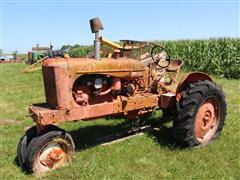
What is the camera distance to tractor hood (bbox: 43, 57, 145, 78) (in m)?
5.09

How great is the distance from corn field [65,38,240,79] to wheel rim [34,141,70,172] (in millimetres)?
11340

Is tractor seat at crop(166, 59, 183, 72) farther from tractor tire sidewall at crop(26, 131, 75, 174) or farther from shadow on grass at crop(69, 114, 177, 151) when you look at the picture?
tractor tire sidewall at crop(26, 131, 75, 174)

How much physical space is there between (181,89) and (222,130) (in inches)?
56.0

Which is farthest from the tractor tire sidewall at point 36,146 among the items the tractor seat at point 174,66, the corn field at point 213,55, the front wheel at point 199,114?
the corn field at point 213,55

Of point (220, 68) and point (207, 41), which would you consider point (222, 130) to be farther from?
point (207, 41)

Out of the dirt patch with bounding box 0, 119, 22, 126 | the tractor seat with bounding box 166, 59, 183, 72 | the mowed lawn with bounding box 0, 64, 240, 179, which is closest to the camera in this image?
the mowed lawn with bounding box 0, 64, 240, 179

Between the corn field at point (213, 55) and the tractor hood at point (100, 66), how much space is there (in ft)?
34.6

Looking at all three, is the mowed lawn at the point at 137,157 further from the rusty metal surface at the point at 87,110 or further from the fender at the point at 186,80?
the fender at the point at 186,80

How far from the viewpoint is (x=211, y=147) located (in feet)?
19.5

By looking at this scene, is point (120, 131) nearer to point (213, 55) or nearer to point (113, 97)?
point (113, 97)

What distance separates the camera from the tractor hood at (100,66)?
16.7 ft

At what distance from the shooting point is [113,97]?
5.74 meters

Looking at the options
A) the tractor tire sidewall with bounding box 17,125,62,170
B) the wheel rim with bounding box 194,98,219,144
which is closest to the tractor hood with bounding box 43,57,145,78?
the tractor tire sidewall with bounding box 17,125,62,170

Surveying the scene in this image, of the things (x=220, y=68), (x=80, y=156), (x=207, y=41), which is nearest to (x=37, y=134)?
(x=80, y=156)
